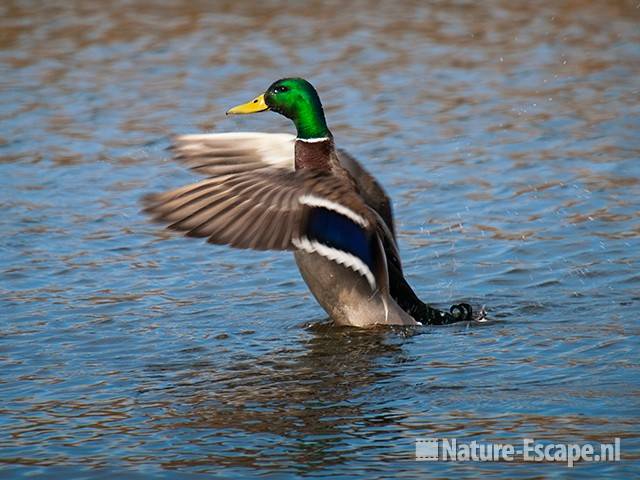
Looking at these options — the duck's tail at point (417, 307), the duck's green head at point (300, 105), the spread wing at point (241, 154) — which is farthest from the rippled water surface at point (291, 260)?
the duck's green head at point (300, 105)

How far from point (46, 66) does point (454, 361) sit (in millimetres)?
7782

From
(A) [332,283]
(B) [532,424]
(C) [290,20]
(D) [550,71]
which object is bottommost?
(B) [532,424]

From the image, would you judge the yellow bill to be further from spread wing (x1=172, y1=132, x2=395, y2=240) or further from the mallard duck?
spread wing (x1=172, y1=132, x2=395, y2=240)

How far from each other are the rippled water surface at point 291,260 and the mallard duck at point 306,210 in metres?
0.21

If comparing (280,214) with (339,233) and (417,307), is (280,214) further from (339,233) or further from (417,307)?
(417,307)

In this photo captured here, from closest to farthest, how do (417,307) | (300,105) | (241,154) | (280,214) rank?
(280,214) < (417,307) < (300,105) < (241,154)

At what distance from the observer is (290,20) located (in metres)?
14.1

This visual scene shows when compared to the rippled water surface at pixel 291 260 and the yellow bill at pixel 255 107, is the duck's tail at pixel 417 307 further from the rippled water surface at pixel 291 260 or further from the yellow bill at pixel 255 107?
→ the yellow bill at pixel 255 107

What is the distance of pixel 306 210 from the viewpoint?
6.11 m

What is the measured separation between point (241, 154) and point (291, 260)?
3.39ft

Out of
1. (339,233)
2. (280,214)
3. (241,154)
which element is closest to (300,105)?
(241,154)

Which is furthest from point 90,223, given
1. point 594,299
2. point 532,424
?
point 532,424

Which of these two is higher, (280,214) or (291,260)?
(280,214)

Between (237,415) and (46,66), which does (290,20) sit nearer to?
(46,66)
